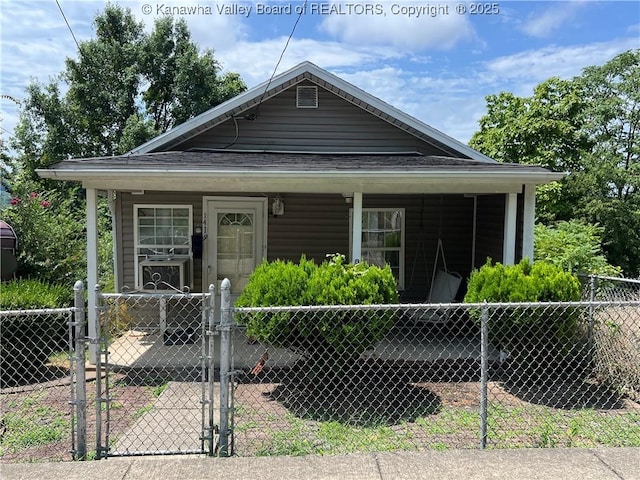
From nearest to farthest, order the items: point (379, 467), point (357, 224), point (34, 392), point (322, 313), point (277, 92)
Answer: point (379, 467), point (322, 313), point (34, 392), point (357, 224), point (277, 92)

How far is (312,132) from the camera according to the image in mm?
9172

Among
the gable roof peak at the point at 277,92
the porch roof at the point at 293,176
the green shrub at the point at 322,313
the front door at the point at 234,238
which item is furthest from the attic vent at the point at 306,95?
the green shrub at the point at 322,313

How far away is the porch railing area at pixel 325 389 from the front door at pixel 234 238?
99.0 inches

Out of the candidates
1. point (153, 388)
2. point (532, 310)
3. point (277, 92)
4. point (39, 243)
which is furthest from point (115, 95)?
point (532, 310)

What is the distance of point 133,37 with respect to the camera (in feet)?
66.2

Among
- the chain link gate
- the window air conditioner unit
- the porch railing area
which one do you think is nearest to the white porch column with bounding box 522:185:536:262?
the porch railing area

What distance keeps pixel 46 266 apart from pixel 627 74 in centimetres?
1868

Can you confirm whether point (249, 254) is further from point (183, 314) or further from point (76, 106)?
point (76, 106)

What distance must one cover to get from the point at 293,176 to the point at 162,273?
3.31 m

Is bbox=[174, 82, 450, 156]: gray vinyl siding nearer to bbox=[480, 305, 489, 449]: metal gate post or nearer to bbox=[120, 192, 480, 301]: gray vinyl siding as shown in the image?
bbox=[120, 192, 480, 301]: gray vinyl siding

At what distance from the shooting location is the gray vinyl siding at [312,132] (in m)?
9.11

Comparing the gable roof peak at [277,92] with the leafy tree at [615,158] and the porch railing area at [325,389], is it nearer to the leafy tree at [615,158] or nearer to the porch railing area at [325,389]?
the porch railing area at [325,389]

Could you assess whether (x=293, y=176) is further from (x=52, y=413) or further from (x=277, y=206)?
(x=52, y=413)

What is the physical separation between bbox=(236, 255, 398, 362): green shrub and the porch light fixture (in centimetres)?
373
